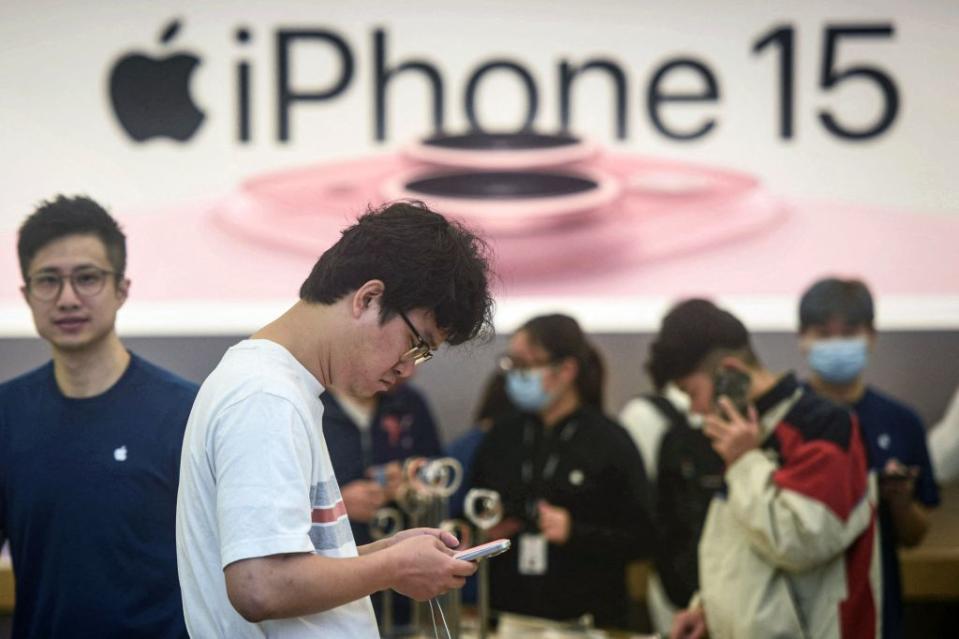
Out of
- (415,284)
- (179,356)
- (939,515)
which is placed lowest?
(939,515)

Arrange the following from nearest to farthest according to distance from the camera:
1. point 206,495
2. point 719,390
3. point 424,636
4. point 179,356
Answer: point 206,495 < point 719,390 < point 424,636 < point 179,356

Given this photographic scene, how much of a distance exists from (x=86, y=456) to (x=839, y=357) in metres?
2.23

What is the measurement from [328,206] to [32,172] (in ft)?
3.38

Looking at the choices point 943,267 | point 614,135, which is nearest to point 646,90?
point 614,135

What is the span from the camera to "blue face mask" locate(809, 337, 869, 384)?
368 cm

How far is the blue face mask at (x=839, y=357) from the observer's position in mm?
3676

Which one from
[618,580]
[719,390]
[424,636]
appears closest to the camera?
[719,390]

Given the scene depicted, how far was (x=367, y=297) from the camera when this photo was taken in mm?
1605

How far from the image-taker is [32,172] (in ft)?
14.3

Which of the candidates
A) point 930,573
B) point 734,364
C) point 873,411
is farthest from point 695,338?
point 930,573

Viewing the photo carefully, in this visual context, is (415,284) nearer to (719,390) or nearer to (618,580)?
(719,390)

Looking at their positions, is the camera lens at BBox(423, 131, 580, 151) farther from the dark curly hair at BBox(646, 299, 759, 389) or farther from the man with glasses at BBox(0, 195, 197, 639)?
the man with glasses at BBox(0, 195, 197, 639)

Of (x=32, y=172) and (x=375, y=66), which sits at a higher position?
(x=375, y=66)

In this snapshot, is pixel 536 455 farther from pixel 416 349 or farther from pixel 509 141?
pixel 416 349
